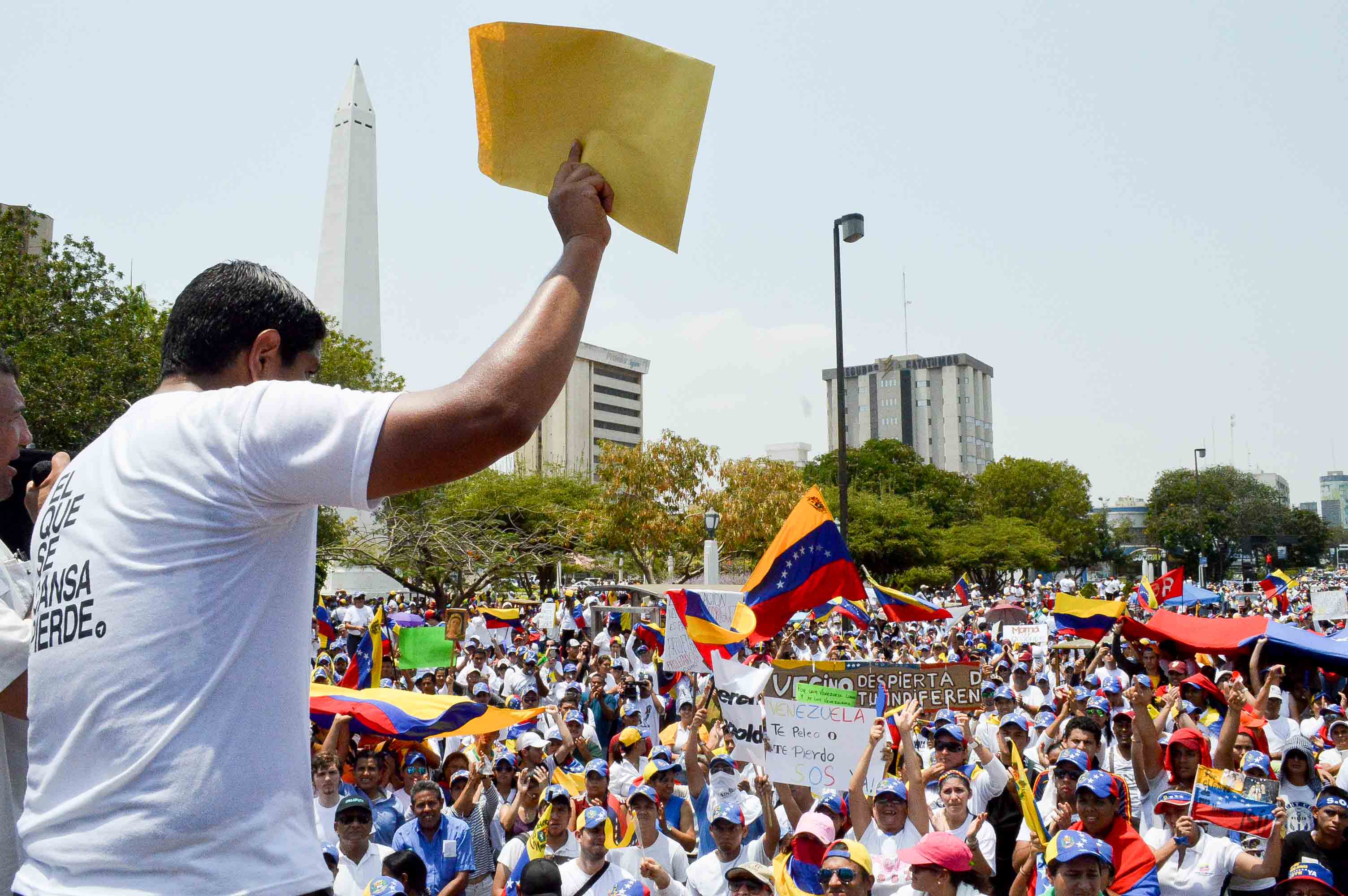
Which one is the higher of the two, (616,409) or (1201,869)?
(616,409)

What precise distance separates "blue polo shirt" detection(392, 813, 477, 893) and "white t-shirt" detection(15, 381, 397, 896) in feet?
20.6

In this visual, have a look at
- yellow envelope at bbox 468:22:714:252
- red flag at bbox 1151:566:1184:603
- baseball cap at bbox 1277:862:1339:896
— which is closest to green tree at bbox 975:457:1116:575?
red flag at bbox 1151:566:1184:603

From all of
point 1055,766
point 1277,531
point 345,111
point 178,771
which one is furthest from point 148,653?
point 1277,531

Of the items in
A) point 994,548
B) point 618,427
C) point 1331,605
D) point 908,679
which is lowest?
point 908,679

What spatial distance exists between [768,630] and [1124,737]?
4.03 metres

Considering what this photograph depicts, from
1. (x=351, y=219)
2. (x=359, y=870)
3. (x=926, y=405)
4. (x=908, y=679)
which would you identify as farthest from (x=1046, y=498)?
(x=359, y=870)

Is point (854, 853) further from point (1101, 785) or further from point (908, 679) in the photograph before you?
point (908, 679)

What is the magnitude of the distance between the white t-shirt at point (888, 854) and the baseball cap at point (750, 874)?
0.53 m

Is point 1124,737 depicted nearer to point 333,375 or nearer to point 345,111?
point 333,375

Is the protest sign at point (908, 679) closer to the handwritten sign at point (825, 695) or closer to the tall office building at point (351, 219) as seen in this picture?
the handwritten sign at point (825, 695)

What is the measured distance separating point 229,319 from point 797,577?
10.9 metres

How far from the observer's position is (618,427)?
12756 cm

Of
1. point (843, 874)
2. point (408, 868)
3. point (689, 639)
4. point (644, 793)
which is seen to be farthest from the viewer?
point (689, 639)

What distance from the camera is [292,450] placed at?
1.36 m
